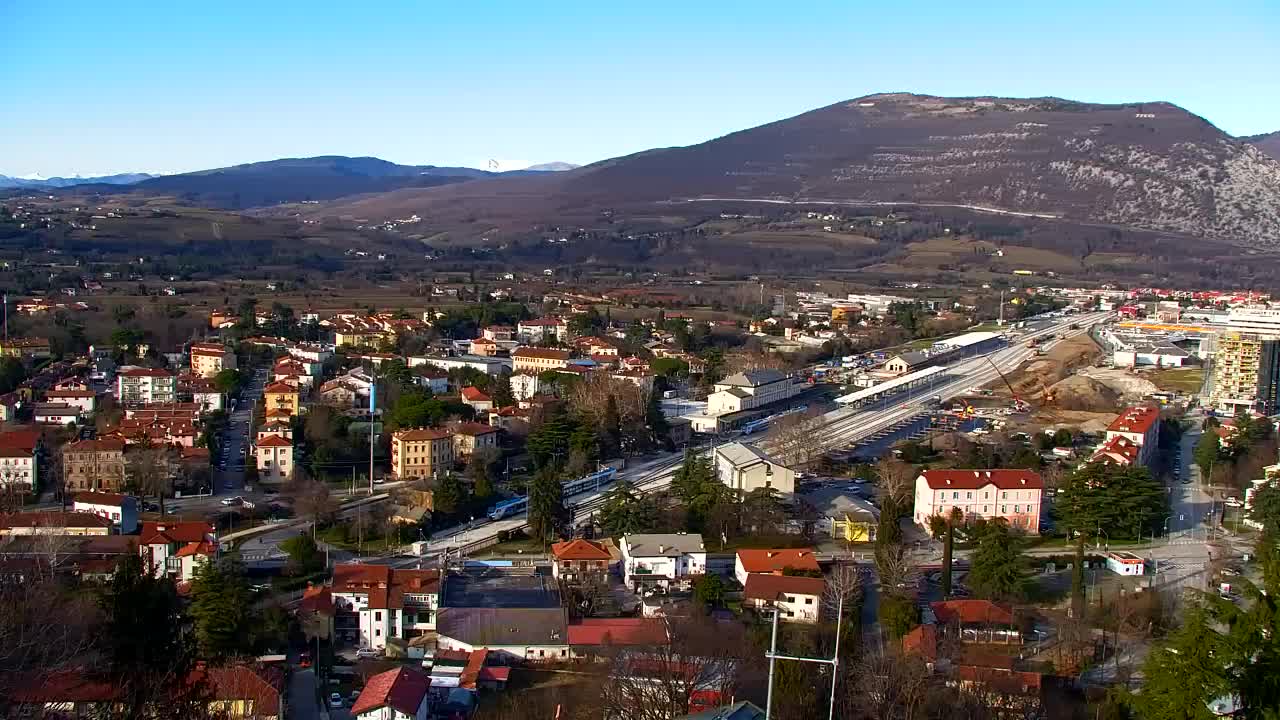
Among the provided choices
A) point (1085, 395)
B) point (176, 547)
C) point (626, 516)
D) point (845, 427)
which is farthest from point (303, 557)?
point (1085, 395)

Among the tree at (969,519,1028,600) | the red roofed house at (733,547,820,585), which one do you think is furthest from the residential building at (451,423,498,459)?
the tree at (969,519,1028,600)

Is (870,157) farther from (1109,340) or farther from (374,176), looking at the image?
(374,176)

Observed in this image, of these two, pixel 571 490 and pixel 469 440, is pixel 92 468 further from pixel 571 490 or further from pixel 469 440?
pixel 571 490

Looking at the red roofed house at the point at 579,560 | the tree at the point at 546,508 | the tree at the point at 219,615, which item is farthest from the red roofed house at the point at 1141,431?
the tree at the point at 219,615

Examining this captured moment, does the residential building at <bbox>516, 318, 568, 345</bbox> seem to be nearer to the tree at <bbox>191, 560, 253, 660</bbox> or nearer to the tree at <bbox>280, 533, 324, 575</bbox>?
the tree at <bbox>280, 533, 324, 575</bbox>

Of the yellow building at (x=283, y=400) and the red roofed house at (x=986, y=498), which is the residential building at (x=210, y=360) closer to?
the yellow building at (x=283, y=400)
